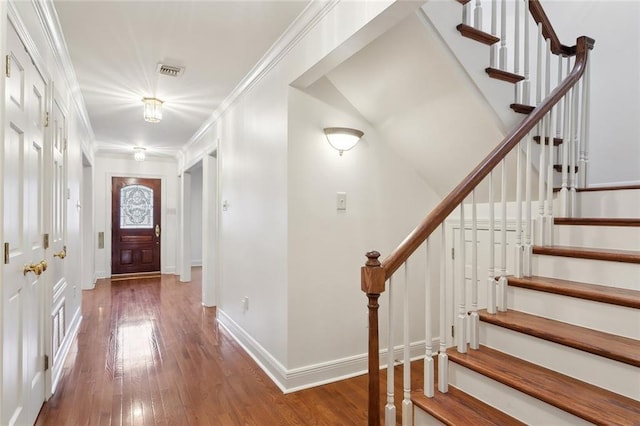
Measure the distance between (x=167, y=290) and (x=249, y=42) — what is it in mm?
4558

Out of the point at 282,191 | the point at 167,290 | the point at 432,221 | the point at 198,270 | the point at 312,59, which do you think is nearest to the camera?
the point at 432,221

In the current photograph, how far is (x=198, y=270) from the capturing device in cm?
802

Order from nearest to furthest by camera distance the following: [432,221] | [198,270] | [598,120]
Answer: [432,221] < [598,120] < [198,270]

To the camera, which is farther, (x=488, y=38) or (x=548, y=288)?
(x=488, y=38)

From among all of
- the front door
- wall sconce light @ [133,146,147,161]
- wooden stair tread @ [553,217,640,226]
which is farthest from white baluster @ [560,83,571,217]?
the front door

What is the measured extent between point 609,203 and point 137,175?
7470 mm

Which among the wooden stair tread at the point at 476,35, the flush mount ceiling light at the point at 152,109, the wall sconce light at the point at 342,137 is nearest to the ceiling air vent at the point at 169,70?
the flush mount ceiling light at the point at 152,109

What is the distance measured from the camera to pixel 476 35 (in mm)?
1997

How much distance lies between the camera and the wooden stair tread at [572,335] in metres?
1.37

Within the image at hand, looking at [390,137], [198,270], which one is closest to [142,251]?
[198,270]

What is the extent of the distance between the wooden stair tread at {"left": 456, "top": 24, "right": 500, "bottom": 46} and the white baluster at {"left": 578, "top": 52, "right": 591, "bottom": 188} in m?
0.75

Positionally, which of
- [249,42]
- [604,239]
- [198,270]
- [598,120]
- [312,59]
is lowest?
[198,270]

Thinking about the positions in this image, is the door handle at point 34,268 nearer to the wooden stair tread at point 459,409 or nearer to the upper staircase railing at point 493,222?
the upper staircase railing at point 493,222

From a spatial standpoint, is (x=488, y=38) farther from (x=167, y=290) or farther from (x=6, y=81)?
(x=167, y=290)
